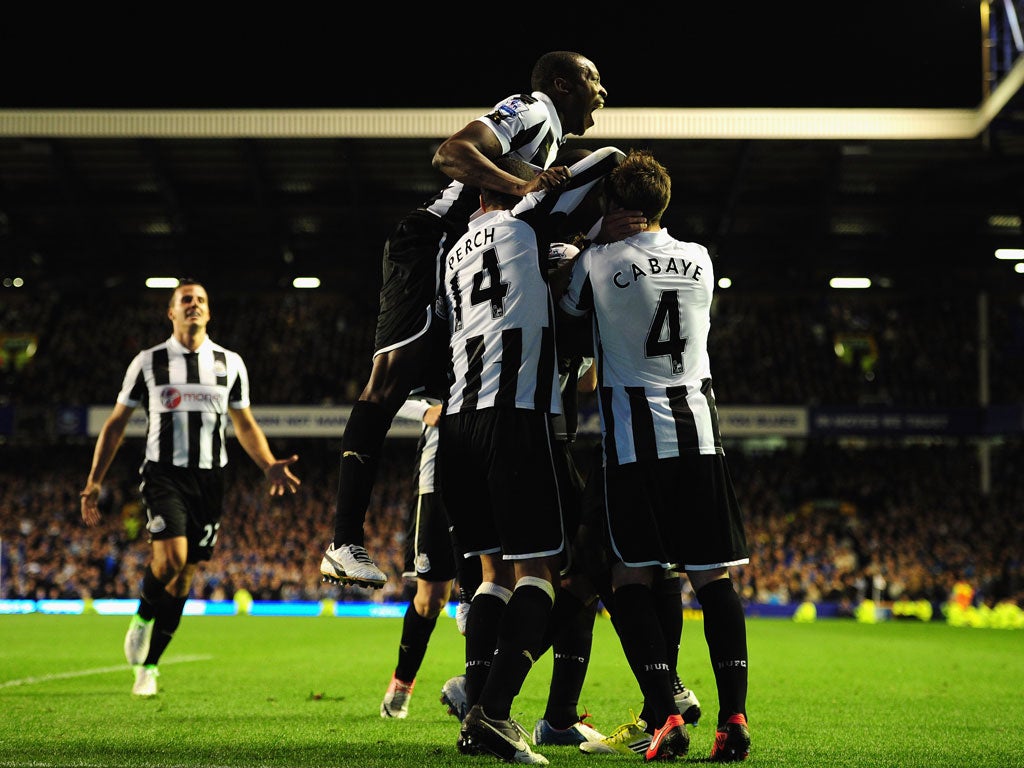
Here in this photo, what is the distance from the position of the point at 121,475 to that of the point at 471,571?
2408cm

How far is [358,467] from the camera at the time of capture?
4.72 meters

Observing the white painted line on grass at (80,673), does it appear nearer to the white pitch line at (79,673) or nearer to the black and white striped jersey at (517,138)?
A: the white pitch line at (79,673)

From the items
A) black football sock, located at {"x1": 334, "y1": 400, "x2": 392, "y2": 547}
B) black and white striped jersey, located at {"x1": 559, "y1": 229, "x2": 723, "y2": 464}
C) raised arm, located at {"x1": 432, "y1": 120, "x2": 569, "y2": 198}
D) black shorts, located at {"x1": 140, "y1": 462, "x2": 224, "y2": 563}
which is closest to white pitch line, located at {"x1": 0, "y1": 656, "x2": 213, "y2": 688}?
black shorts, located at {"x1": 140, "y1": 462, "x2": 224, "y2": 563}

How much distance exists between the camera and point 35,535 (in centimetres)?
2514

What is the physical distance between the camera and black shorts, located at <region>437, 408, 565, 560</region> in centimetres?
414

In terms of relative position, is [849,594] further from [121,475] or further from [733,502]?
[733,502]

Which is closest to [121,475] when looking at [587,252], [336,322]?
[336,322]

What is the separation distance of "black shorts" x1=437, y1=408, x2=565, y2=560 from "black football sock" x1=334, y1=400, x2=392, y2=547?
455 mm

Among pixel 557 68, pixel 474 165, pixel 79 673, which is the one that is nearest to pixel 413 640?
pixel 474 165

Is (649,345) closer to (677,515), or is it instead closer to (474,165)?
(677,515)

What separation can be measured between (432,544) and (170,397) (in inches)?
86.2

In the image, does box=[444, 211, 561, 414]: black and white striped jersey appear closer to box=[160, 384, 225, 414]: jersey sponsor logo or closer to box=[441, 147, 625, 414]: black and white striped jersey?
box=[441, 147, 625, 414]: black and white striped jersey

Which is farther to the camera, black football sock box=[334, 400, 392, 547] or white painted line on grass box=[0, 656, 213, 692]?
white painted line on grass box=[0, 656, 213, 692]

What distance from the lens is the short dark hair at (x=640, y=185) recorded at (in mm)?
4520
